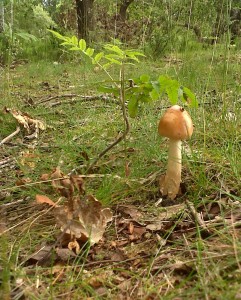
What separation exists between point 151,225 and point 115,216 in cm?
17

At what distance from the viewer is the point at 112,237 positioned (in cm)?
155

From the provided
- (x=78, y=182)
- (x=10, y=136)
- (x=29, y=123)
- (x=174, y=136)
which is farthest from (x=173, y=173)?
(x=29, y=123)

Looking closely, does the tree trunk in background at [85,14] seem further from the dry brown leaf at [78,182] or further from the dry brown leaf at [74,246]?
the dry brown leaf at [74,246]

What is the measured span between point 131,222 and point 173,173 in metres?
0.37

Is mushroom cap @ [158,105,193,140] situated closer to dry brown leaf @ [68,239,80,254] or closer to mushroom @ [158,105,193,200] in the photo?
mushroom @ [158,105,193,200]

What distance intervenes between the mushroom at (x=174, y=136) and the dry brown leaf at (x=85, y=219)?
0.43m

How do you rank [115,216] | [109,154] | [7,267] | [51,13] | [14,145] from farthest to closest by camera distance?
[51,13] → [14,145] → [109,154] → [115,216] → [7,267]

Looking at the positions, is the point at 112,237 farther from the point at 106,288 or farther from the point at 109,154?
the point at 109,154

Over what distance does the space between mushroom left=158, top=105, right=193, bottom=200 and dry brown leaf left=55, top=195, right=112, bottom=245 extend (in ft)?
1.41

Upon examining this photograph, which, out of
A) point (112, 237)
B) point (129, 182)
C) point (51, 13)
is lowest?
point (112, 237)

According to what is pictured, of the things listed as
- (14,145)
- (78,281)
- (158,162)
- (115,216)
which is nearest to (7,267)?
(78,281)

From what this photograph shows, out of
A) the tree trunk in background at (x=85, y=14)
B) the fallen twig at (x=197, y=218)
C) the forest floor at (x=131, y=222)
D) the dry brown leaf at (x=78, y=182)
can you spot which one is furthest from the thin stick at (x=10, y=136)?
the tree trunk in background at (x=85, y=14)

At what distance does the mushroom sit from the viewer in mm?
1718

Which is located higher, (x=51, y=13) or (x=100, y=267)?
(x=51, y=13)
